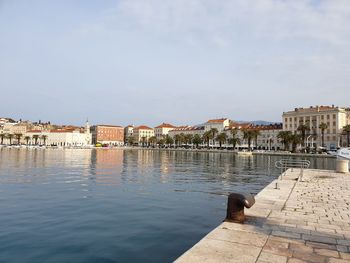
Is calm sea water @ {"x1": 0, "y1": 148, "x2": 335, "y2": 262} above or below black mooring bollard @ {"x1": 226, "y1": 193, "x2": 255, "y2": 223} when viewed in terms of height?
below

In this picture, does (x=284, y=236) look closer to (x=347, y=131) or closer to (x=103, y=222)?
(x=103, y=222)

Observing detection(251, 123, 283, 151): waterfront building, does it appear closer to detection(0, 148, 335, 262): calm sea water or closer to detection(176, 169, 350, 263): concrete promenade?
detection(0, 148, 335, 262): calm sea water

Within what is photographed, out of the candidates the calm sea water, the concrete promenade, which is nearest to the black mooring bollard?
the concrete promenade

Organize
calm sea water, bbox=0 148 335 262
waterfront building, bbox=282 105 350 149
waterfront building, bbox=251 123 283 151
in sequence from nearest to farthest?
calm sea water, bbox=0 148 335 262, waterfront building, bbox=282 105 350 149, waterfront building, bbox=251 123 283 151

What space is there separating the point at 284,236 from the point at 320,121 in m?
157

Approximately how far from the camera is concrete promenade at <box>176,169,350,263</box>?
730 centimetres

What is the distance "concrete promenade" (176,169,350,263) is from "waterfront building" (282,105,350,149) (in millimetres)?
136841

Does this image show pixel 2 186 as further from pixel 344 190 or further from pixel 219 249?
pixel 344 190

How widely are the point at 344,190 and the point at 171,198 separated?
32.2ft

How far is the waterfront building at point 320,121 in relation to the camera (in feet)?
477

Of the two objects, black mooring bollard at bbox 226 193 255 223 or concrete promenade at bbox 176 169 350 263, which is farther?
black mooring bollard at bbox 226 193 255 223

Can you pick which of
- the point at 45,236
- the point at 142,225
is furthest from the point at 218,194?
the point at 45,236

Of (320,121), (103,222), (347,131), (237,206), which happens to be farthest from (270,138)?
(237,206)

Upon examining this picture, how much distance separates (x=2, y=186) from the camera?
2398 cm
